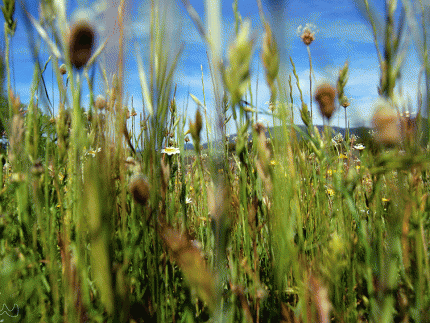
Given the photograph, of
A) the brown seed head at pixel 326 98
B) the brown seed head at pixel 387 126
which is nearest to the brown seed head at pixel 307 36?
the brown seed head at pixel 326 98

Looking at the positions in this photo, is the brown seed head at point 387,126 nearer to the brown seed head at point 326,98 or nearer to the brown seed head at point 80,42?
the brown seed head at point 326,98

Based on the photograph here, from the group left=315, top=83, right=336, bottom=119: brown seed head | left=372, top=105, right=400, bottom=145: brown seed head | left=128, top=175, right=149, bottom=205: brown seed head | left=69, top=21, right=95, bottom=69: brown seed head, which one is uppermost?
left=69, top=21, right=95, bottom=69: brown seed head

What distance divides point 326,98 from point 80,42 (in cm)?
48

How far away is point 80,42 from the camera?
0.46 m

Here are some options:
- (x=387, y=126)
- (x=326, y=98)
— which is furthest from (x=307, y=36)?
(x=387, y=126)

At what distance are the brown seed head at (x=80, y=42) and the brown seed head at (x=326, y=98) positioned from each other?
0.45 metres

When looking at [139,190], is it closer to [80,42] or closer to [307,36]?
[80,42]

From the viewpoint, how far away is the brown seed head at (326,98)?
2.07 feet

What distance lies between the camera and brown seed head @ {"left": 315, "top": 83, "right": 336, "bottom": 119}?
0.63 m

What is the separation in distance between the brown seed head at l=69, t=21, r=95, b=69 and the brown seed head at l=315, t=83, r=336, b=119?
1.49 ft

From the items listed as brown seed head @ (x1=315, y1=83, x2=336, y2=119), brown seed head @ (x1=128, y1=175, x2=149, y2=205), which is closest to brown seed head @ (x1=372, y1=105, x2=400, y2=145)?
brown seed head @ (x1=315, y1=83, x2=336, y2=119)

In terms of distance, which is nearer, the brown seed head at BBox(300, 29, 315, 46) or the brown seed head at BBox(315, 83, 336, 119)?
the brown seed head at BBox(315, 83, 336, 119)

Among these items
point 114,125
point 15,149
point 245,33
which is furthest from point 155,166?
point 15,149

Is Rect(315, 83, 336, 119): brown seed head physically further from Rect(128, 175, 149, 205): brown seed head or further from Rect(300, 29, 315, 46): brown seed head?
Rect(300, 29, 315, 46): brown seed head
